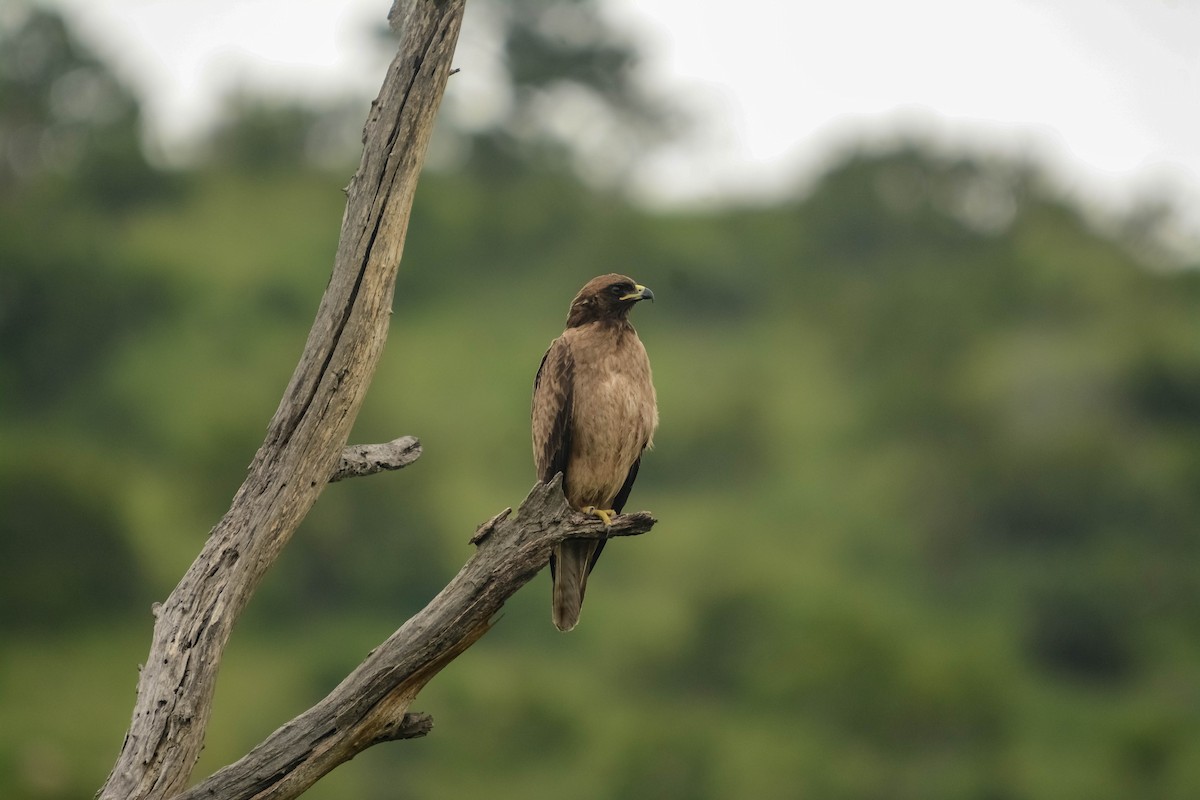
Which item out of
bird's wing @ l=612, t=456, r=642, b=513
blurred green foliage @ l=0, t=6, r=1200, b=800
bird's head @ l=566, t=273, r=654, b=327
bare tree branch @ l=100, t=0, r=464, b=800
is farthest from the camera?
blurred green foliage @ l=0, t=6, r=1200, b=800

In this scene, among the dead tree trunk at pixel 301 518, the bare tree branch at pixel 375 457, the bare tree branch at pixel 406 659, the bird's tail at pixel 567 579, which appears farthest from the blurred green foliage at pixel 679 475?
the bare tree branch at pixel 406 659

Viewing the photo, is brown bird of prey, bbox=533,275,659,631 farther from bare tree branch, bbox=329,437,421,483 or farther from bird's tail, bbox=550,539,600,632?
bare tree branch, bbox=329,437,421,483

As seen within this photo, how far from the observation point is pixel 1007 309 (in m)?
64.2

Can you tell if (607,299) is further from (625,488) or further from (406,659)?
(406,659)

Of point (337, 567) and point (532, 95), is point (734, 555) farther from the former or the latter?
point (532, 95)

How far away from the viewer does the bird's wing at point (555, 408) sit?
26.9 feet

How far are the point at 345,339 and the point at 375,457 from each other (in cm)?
57

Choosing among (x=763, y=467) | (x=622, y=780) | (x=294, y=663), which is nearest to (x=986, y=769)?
(x=622, y=780)

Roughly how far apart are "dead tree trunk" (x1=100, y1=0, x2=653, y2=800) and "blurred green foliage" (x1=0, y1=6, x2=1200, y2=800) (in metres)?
31.2

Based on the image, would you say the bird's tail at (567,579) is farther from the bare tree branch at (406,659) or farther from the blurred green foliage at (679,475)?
the blurred green foliage at (679,475)

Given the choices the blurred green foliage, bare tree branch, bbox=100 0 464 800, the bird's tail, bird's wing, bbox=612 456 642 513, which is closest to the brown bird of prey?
the bird's tail

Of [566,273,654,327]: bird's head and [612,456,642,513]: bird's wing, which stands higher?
[566,273,654,327]: bird's head

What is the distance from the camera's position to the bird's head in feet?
27.4

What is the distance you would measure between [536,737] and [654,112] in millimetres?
23881
